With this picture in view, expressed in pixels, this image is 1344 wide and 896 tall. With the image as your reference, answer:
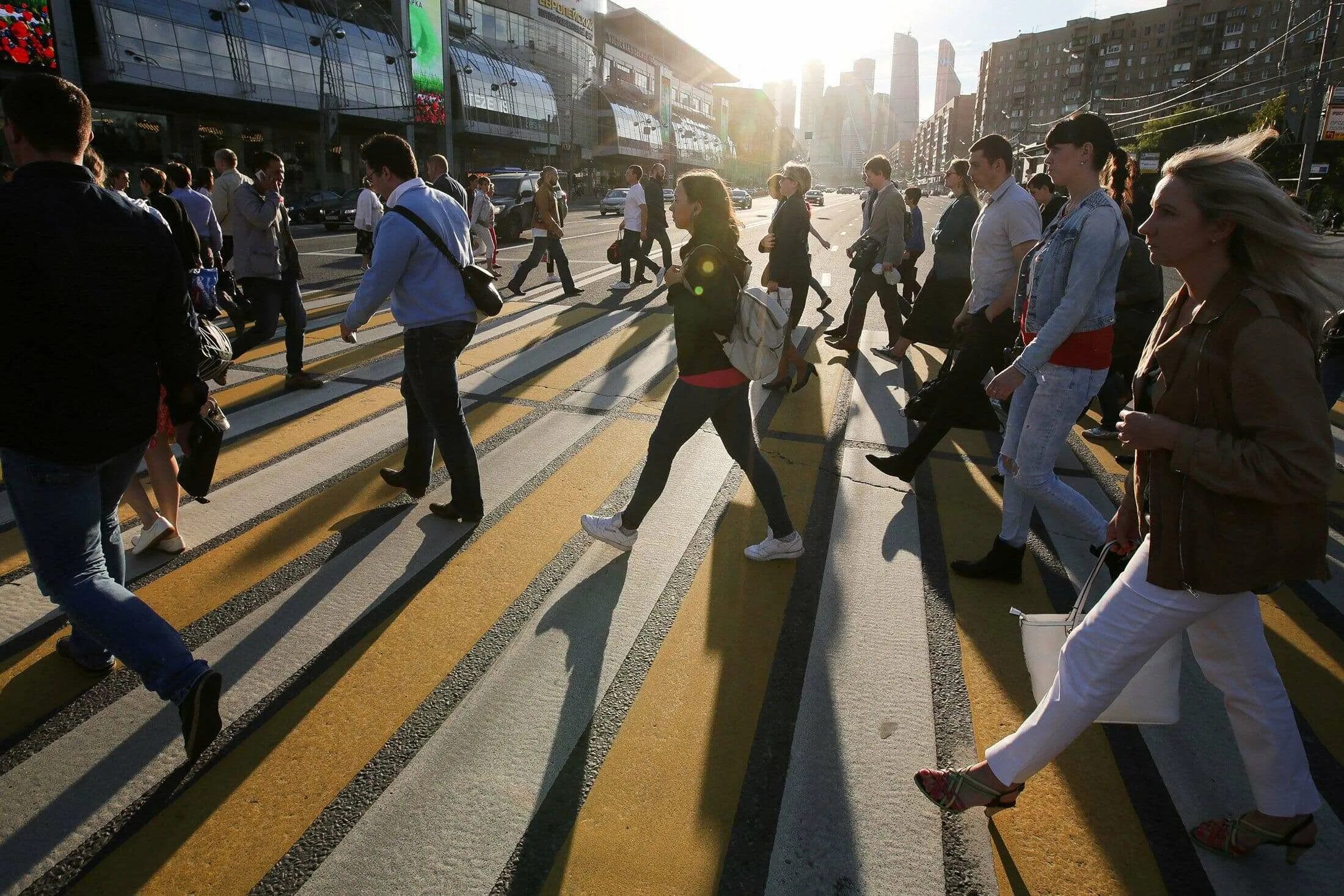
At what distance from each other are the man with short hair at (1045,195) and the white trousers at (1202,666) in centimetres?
532

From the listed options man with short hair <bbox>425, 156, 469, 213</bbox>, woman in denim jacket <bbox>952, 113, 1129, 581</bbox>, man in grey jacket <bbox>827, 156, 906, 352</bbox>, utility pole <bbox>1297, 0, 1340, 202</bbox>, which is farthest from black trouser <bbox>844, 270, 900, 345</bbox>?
utility pole <bbox>1297, 0, 1340, 202</bbox>

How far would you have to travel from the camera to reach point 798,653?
10.4 feet

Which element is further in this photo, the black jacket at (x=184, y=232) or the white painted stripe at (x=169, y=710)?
the black jacket at (x=184, y=232)

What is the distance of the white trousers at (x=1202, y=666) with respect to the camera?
6.52ft

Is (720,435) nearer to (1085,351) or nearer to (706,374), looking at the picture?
(706,374)

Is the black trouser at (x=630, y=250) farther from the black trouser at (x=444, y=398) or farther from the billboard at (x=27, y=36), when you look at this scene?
the billboard at (x=27, y=36)

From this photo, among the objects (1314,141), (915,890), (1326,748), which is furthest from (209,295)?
(1314,141)

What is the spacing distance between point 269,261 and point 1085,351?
593 cm

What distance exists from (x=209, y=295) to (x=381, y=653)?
13.2 feet

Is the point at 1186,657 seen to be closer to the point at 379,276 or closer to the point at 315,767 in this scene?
the point at 315,767

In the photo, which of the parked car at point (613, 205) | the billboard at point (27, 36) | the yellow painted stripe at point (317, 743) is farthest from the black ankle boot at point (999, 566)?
the parked car at point (613, 205)

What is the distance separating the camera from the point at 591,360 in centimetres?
814

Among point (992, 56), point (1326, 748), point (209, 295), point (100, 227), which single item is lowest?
point (1326, 748)

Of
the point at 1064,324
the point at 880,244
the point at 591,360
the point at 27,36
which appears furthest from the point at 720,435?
the point at 27,36
